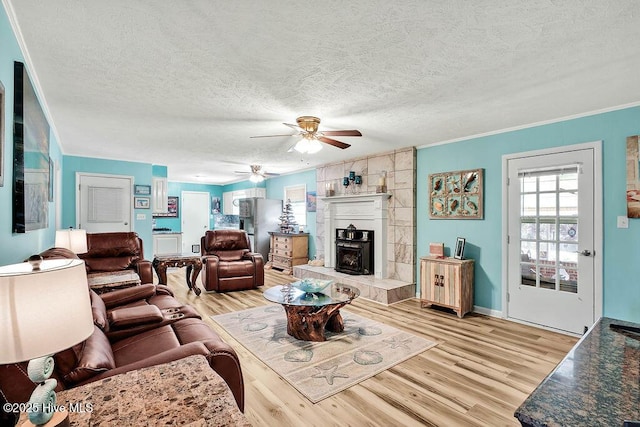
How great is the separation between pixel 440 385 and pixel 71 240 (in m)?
3.58

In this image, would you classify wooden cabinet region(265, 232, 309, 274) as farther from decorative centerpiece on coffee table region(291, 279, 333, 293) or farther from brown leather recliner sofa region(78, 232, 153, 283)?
decorative centerpiece on coffee table region(291, 279, 333, 293)

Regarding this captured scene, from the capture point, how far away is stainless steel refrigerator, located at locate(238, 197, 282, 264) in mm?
7492

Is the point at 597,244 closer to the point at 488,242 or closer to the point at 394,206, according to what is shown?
the point at 488,242

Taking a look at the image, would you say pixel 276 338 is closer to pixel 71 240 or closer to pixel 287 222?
pixel 71 240

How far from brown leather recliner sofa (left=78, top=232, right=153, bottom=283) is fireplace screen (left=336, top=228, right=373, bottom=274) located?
3171 mm

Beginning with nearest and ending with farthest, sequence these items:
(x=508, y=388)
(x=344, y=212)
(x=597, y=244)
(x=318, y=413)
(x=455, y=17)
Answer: (x=455, y=17)
(x=318, y=413)
(x=508, y=388)
(x=597, y=244)
(x=344, y=212)

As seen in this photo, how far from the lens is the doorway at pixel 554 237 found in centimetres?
326

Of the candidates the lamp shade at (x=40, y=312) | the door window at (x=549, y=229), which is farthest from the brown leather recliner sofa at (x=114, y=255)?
the door window at (x=549, y=229)

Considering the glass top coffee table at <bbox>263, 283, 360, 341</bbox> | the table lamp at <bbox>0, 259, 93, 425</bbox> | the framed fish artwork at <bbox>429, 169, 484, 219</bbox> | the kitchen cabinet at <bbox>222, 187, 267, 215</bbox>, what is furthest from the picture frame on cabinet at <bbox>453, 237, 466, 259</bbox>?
the kitchen cabinet at <bbox>222, 187, 267, 215</bbox>

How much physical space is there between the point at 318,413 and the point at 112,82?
2945 millimetres

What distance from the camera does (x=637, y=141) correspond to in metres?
2.96

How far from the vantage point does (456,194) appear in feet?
14.5

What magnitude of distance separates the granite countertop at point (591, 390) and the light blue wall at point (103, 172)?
6.85 meters

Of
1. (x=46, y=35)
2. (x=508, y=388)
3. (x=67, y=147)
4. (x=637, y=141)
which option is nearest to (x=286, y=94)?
(x=46, y=35)
